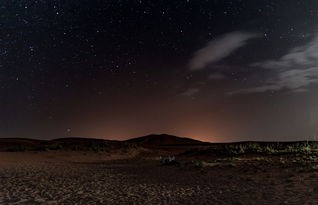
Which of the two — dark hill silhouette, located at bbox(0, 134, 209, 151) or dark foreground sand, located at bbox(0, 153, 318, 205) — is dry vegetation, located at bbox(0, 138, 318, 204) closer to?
dark foreground sand, located at bbox(0, 153, 318, 205)

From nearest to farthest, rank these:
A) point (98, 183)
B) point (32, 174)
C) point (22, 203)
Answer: point (22, 203) → point (98, 183) → point (32, 174)

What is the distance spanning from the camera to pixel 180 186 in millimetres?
14766

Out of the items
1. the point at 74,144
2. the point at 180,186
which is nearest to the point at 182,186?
the point at 180,186

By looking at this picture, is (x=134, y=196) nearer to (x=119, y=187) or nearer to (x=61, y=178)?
(x=119, y=187)

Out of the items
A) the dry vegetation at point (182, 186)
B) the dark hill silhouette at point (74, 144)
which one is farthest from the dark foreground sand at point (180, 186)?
the dark hill silhouette at point (74, 144)

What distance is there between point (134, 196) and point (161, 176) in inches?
217

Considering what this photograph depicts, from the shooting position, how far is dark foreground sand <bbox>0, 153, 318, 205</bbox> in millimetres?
11906

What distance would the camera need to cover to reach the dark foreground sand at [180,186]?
1191 cm

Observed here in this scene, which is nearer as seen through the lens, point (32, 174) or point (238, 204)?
point (238, 204)

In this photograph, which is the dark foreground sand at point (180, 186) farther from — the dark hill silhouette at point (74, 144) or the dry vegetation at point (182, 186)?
the dark hill silhouette at point (74, 144)

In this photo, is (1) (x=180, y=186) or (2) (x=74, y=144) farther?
(2) (x=74, y=144)

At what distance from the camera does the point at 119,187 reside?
1492cm

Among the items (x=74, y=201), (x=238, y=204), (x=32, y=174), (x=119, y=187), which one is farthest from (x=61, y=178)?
(x=238, y=204)

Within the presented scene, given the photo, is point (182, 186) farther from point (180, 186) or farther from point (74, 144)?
point (74, 144)
